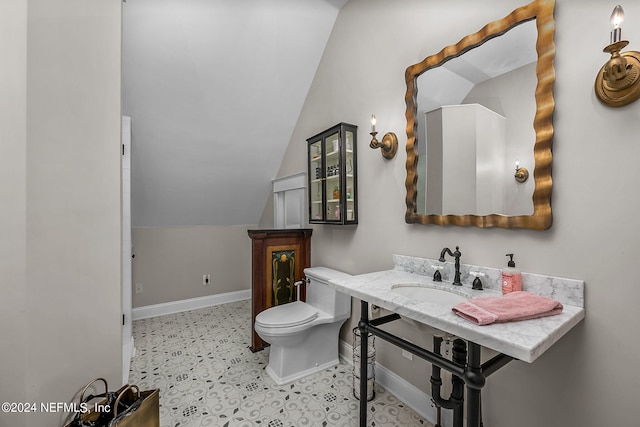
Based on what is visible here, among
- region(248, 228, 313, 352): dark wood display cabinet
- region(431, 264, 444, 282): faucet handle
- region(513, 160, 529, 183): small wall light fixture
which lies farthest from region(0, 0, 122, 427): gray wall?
region(513, 160, 529, 183): small wall light fixture

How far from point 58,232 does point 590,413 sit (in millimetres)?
2267

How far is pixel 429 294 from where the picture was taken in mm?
1513

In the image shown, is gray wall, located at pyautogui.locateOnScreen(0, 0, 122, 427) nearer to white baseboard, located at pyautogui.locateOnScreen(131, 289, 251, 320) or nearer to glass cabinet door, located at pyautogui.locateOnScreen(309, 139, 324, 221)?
glass cabinet door, located at pyautogui.locateOnScreen(309, 139, 324, 221)

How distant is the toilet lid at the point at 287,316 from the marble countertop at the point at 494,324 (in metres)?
0.73

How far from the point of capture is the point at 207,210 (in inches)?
143

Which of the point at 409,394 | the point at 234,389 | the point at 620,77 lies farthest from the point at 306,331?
the point at 620,77

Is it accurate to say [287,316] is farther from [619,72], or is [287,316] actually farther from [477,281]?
[619,72]

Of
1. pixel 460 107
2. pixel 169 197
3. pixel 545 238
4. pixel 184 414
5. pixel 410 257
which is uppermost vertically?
pixel 460 107

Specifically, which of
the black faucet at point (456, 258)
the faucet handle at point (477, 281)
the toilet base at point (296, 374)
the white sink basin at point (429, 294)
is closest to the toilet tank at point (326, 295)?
the toilet base at point (296, 374)

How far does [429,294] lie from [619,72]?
117 cm

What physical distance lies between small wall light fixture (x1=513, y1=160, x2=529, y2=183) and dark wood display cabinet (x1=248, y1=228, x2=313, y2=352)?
1.84 meters

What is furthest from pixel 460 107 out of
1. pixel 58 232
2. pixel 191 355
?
pixel 191 355

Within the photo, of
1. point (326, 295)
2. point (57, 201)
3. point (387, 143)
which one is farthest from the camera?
point (326, 295)

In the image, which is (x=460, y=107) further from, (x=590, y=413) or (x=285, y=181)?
(x=285, y=181)
